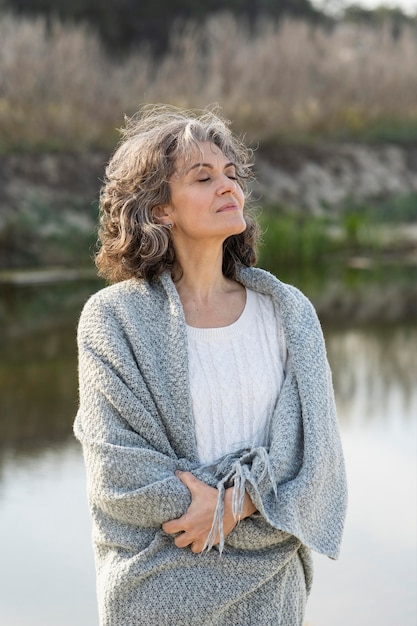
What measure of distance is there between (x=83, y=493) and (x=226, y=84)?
13.8 metres

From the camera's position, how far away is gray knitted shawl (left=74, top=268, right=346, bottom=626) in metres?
2.11

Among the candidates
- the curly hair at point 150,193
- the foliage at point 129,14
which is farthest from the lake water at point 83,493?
the foliage at point 129,14

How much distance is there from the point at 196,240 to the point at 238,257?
0.15 metres


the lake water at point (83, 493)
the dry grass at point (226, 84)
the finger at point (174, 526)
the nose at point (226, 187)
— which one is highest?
the dry grass at point (226, 84)

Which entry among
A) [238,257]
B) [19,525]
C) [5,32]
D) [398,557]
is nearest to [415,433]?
[398,557]

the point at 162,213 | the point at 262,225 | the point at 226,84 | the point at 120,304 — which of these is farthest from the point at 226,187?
the point at 226,84

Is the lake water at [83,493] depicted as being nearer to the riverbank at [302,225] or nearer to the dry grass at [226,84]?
the riverbank at [302,225]

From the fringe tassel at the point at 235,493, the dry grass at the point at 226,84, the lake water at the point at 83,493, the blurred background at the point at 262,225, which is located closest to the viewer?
the fringe tassel at the point at 235,493

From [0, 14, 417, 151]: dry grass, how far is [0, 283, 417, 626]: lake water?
26.8 ft

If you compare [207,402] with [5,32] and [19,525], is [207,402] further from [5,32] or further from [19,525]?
[5,32]

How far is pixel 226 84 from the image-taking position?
680 inches

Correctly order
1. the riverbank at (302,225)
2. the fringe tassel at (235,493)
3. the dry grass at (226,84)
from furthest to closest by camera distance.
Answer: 1. the dry grass at (226,84)
2. the riverbank at (302,225)
3. the fringe tassel at (235,493)

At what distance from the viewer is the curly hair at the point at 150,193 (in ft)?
7.61

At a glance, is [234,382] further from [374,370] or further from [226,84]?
→ [226,84]
